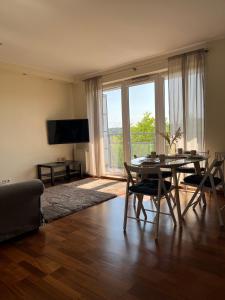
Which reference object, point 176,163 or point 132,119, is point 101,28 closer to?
point 176,163

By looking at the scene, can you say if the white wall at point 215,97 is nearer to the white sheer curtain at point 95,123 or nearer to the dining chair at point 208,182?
the dining chair at point 208,182

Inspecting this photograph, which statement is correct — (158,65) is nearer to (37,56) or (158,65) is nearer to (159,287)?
(37,56)

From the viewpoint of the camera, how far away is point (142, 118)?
17.8 feet

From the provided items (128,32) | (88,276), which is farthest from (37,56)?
(88,276)

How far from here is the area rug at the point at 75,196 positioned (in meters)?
3.70

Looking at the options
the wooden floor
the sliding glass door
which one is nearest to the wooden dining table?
the wooden floor

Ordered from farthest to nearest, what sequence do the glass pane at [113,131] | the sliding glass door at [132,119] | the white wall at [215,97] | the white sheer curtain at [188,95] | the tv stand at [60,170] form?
the glass pane at [113,131] → the tv stand at [60,170] → the sliding glass door at [132,119] → the white sheer curtain at [188,95] → the white wall at [215,97]

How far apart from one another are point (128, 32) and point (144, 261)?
10.5 feet

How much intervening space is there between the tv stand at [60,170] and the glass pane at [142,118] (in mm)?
1646

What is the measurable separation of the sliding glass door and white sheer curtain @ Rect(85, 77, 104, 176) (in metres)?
0.18

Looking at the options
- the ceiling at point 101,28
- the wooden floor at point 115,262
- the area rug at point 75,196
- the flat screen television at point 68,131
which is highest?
the ceiling at point 101,28

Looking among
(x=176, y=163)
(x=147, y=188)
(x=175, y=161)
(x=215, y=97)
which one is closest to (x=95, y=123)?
(x=215, y=97)

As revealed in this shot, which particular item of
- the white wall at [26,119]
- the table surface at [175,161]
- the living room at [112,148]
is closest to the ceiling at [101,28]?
the living room at [112,148]

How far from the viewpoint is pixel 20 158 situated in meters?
5.48
